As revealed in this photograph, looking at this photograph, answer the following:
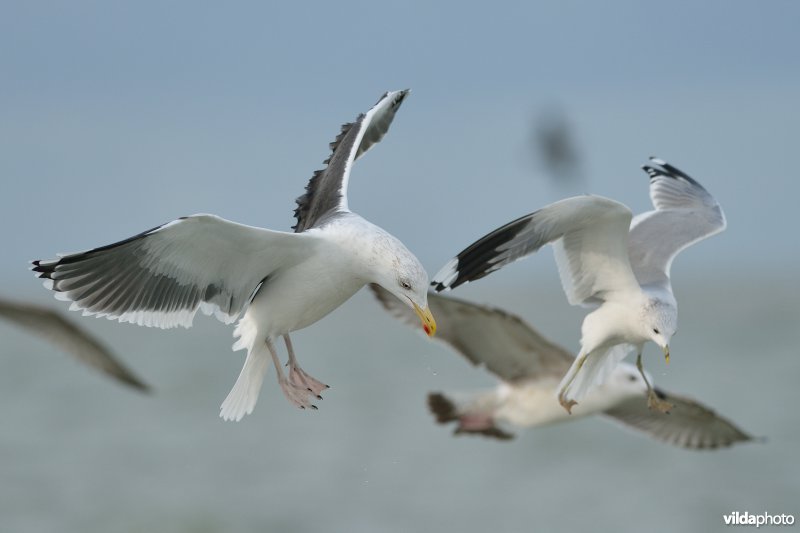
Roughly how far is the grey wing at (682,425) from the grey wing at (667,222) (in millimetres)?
2097

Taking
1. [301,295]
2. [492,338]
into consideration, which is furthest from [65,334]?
[301,295]

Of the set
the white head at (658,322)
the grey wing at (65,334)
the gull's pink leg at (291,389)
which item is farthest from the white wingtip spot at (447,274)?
the grey wing at (65,334)

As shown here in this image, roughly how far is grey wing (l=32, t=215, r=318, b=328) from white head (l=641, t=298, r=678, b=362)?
1897mm

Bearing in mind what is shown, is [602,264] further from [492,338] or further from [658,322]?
[492,338]

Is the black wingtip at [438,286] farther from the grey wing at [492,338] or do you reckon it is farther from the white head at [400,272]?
the grey wing at [492,338]

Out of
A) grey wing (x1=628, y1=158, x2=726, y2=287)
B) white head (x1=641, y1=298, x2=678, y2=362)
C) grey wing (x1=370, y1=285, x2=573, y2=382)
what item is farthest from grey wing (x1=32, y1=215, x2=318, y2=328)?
grey wing (x1=370, y1=285, x2=573, y2=382)

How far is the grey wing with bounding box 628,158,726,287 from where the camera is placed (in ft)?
26.8

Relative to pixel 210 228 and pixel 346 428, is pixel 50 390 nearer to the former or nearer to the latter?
pixel 346 428

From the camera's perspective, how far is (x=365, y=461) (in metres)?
22.3

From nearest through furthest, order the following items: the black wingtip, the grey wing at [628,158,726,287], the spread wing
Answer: the black wingtip < the spread wing < the grey wing at [628,158,726,287]

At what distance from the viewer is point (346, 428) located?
25.8 meters

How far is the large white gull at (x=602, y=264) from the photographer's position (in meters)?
7.22
